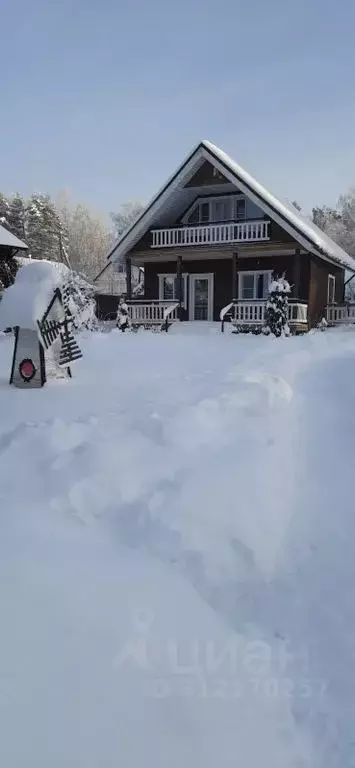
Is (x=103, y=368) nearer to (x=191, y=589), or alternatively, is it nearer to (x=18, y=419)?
(x=18, y=419)

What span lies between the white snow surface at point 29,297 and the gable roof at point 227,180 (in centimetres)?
1343

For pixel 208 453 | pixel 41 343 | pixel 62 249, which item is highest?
pixel 62 249

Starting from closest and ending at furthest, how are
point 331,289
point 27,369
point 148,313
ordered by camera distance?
point 27,369
point 148,313
point 331,289

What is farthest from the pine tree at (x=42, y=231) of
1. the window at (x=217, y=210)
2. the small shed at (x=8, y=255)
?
the window at (x=217, y=210)

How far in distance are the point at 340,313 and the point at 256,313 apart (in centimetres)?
617

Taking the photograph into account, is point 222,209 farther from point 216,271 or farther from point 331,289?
point 331,289

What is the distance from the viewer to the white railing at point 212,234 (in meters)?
19.5

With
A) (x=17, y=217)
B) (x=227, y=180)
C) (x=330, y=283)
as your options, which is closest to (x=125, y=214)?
(x=17, y=217)

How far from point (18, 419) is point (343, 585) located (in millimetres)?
3112

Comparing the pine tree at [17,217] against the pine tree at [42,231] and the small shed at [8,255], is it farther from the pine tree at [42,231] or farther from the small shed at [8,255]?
the small shed at [8,255]

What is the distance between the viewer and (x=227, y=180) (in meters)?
20.3

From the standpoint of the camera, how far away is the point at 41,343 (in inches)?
258

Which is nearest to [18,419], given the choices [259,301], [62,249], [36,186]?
[259,301]

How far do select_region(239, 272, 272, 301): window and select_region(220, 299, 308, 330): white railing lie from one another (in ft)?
7.28
